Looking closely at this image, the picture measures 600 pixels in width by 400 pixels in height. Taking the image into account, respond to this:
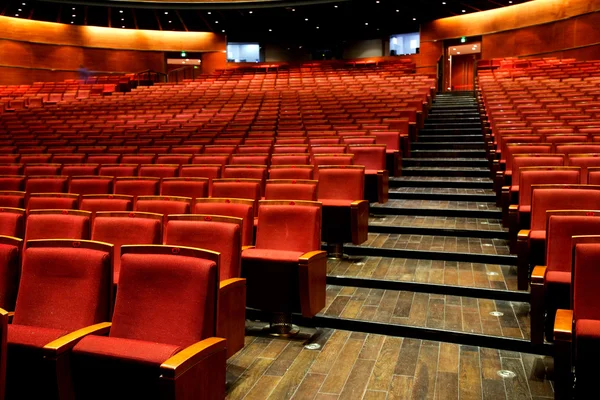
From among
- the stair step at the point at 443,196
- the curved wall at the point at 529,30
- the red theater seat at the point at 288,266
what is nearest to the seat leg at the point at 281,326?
the red theater seat at the point at 288,266

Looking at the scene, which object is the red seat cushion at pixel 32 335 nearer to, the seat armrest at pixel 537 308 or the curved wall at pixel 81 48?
the seat armrest at pixel 537 308

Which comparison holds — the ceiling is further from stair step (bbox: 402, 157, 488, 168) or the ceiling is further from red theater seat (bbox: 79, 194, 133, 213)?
red theater seat (bbox: 79, 194, 133, 213)

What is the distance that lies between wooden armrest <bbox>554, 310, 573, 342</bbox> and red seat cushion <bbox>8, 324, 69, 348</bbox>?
65cm

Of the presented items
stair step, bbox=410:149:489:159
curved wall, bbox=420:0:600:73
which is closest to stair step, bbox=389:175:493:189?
stair step, bbox=410:149:489:159

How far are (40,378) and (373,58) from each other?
6257mm

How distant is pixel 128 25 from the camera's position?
19.3 ft

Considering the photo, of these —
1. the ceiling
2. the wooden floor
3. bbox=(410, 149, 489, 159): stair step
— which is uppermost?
the ceiling

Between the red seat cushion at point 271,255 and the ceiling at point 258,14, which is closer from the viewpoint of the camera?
the red seat cushion at point 271,255

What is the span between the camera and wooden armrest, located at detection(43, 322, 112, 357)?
65 cm

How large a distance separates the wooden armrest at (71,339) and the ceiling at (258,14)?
4646 mm

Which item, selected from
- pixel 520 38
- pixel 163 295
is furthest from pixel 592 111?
pixel 520 38

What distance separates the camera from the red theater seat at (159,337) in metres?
0.62

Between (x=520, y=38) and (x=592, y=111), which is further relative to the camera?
(x=520, y=38)

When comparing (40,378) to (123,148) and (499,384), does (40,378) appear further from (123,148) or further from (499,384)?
(123,148)
